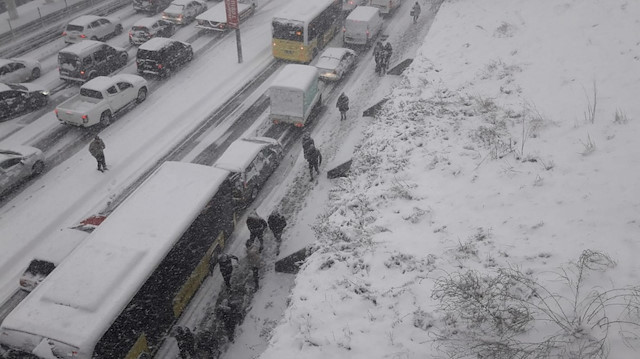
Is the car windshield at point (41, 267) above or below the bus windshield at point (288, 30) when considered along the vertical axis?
below

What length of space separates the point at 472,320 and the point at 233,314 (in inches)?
222

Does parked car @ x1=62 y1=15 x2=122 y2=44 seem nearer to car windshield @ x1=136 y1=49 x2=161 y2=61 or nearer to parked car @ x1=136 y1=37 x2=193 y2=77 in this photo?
parked car @ x1=136 y1=37 x2=193 y2=77

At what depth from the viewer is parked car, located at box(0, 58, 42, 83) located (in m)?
21.7

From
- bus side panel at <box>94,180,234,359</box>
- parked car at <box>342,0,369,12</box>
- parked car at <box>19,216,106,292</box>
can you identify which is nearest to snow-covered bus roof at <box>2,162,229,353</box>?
bus side panel at <box>94,180,234,359</box>

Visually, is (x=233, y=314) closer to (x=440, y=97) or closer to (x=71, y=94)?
(x=440, y=97)

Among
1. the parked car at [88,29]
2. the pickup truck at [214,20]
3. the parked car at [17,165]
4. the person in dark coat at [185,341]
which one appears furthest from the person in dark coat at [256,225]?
the parked car at [88,29]

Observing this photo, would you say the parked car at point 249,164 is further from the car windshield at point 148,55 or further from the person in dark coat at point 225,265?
the car windshield at point 148,55

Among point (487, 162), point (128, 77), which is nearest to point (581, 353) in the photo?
point (487, 162)

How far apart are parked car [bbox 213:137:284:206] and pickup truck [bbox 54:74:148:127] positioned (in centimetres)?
758

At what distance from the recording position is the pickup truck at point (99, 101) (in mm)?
18625

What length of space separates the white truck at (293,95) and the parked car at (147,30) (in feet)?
41.3

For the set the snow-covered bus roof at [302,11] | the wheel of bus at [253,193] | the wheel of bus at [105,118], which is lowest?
the wheel of bus at [253,193]

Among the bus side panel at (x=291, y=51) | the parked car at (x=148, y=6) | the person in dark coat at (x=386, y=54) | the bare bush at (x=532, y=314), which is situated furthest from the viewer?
the parked car at (x=148, y=6)

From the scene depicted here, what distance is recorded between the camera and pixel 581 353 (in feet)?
19.1
